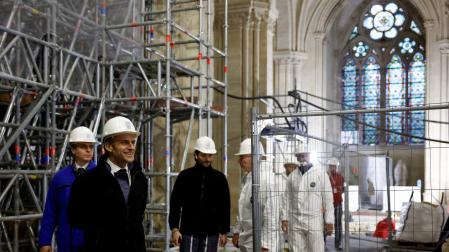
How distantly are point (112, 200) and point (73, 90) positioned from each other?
18.6ft

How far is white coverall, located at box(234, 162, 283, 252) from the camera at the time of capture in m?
6.41

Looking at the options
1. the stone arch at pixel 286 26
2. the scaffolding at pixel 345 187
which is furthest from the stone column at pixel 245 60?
the stone arch at pixel 286 26

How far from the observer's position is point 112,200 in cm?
343

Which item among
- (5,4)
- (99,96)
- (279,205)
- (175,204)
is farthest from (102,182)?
(99,96)

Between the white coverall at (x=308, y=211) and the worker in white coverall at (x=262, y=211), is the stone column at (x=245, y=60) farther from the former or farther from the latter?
the worker in white coverall at (x=262, y=211)

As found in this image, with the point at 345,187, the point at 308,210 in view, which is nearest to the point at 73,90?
the point at 308,210

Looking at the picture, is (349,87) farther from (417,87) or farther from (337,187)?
(337,187)

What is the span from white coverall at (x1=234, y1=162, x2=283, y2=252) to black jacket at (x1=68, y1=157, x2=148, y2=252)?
2.98 meters

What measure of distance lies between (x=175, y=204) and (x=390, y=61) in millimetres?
24911

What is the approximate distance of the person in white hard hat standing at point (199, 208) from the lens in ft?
18.7

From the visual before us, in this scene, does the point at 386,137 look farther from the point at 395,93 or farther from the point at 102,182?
the point at 102,182

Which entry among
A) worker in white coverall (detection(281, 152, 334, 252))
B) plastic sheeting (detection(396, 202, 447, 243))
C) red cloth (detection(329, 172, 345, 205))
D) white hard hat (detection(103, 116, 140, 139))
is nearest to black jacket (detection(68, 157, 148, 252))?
white hard hat (detection(103, 116, 140, 139))

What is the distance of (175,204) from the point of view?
18.8 ft

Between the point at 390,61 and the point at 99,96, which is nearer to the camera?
the point at 99,96
